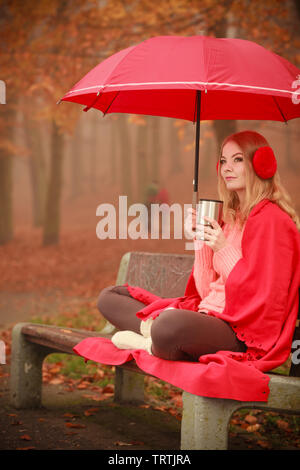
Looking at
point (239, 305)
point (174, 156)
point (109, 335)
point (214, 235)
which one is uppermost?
point (174, 156)

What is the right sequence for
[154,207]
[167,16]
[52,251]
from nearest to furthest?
[167,16] → [52,251] → [154,207]

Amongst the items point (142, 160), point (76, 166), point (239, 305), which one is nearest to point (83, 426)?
point (239, 305)

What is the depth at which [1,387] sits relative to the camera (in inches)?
189

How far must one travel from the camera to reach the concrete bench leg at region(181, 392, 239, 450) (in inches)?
114

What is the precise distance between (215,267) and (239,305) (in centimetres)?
35

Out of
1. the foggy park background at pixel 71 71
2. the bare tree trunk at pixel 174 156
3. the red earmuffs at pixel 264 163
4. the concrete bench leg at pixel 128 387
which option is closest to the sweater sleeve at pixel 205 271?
the red earmuffs at pixel 264 163

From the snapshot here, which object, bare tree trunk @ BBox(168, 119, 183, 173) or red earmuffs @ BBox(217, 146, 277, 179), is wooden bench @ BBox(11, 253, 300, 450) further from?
bare tree trunk @ BBox(168, 119, 183, 173)

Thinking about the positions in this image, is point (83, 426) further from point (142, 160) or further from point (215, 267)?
point (142, 160)

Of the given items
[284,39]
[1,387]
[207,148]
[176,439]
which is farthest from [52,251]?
[207,148]

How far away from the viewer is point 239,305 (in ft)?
10.6

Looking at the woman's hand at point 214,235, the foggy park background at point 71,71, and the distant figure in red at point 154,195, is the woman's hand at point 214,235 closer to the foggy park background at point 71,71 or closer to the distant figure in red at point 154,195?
the foggy park background at point 71,71

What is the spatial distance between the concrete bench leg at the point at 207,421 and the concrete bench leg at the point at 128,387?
1.70 m
